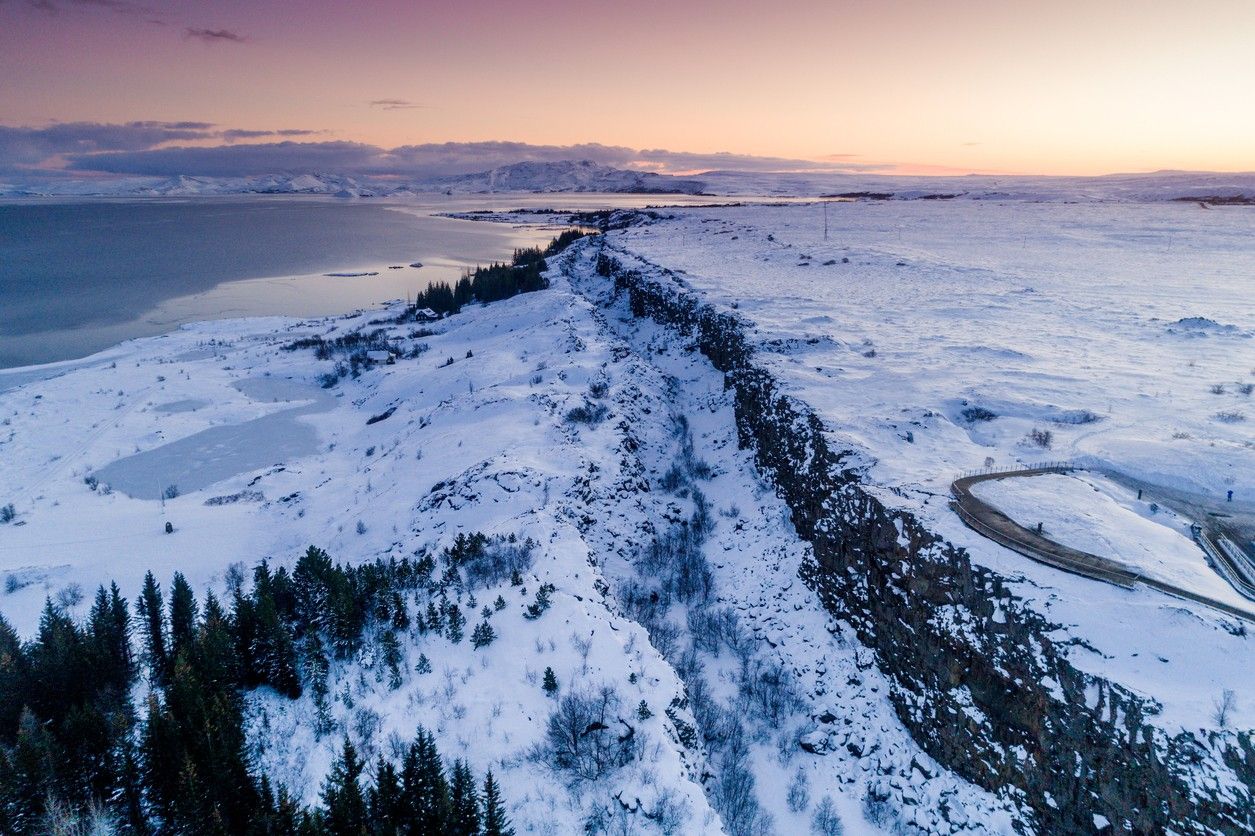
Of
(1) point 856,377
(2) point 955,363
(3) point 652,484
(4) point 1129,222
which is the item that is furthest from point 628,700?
(4) point 1129,222

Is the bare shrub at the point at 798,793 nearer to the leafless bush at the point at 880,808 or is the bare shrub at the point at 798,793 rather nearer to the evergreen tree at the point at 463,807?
the leafless bush at the point at 880,808

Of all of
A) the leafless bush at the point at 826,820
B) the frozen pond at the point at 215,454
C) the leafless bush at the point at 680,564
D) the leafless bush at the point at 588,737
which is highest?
the leafless bush at the point at 588,737

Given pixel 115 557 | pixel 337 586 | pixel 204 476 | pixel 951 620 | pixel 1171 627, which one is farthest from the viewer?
pixel 204 476

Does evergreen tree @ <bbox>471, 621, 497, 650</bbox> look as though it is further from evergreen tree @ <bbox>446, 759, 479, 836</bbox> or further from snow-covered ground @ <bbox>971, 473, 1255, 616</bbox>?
snow-covered ground @ <bbox>971, 473, 1255, 616</bbox>

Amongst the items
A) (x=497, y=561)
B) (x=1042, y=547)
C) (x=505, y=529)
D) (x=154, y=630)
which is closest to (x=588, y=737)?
(x=497, y=561)

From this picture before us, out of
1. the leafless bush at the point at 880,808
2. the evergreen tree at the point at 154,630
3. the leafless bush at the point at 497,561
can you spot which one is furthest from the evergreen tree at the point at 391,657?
the leafless bush at the point at 880,808

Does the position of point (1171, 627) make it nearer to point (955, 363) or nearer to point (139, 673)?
point (955, 363)

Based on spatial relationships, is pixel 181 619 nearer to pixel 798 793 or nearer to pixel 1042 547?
pixel 798 793
